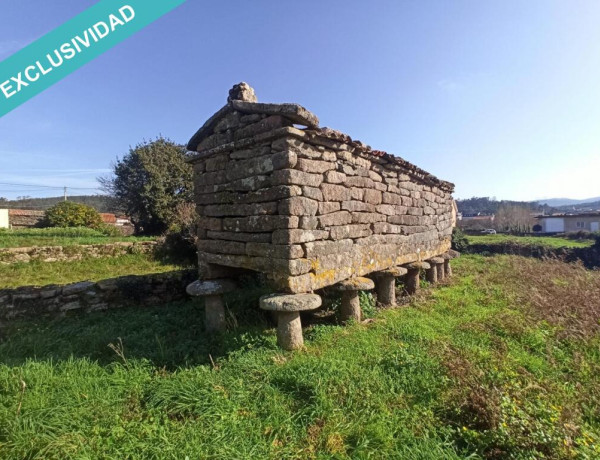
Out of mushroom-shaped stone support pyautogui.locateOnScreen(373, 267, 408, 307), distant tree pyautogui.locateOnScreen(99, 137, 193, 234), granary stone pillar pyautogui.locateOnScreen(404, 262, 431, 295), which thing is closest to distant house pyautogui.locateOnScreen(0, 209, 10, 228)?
distant tree pyautogui.locateOnScreen(99, 137, 193, 234)

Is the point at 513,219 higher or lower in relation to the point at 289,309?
higher

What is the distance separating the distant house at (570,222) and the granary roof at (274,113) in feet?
126

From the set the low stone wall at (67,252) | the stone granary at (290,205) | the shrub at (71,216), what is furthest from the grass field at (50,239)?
the stone granary at (290,205)

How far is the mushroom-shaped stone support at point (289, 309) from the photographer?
3.53 metres

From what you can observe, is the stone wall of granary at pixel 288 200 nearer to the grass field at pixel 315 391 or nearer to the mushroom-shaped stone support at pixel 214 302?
the mushroom-shaped stone support at pixel 214 302

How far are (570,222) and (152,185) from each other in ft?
151

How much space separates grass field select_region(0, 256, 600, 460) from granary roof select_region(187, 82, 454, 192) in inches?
108

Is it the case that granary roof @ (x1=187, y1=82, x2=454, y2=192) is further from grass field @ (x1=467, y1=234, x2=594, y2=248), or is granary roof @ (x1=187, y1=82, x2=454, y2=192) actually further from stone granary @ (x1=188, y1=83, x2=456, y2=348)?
grass field @ (x1=467, y1=234, x2=594, y2=248)

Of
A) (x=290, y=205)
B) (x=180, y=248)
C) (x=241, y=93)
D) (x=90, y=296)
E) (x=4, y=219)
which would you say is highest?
(x=241, y=93)

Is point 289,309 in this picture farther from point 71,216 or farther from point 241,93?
point 71,216

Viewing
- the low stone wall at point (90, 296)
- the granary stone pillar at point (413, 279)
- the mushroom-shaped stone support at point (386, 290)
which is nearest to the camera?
the mushroom-shaped stone support at point (386, 290)

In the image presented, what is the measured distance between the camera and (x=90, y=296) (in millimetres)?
6207

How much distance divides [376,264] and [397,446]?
3034 millimetres

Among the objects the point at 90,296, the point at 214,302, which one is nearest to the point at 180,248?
the point at 90,296
